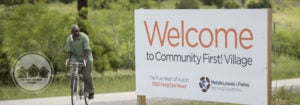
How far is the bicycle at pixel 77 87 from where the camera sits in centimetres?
1341

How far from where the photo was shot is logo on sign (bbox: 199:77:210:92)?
29.7 ft

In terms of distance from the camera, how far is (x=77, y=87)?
44.7ft

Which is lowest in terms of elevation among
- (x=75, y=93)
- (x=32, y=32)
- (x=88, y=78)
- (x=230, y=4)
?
(x=75, y=93)

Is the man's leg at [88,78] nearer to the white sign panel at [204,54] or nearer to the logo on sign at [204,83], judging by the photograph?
the white sign panel at [204,54]

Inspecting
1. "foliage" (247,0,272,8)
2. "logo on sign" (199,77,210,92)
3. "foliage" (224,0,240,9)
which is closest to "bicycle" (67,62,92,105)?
"logo on sign" (199,77,210,92)

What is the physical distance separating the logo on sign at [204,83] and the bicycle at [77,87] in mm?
4674

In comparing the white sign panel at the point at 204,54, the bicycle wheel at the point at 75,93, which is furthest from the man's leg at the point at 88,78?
the white sign panel at the point at 204,54

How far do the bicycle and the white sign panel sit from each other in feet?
12.6

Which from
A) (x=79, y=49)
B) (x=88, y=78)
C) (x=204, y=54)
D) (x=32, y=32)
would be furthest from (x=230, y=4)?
(x=204, y=54)

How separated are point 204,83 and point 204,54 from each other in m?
0.37

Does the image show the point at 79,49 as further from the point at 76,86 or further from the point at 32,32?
the point at 32,32

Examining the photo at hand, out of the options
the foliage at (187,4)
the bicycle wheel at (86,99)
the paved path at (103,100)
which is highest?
the foliage at (187,4)

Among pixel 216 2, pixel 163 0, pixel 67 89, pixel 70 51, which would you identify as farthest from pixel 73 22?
pixel 216 2

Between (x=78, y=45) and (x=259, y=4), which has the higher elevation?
(x=259, y=4)
